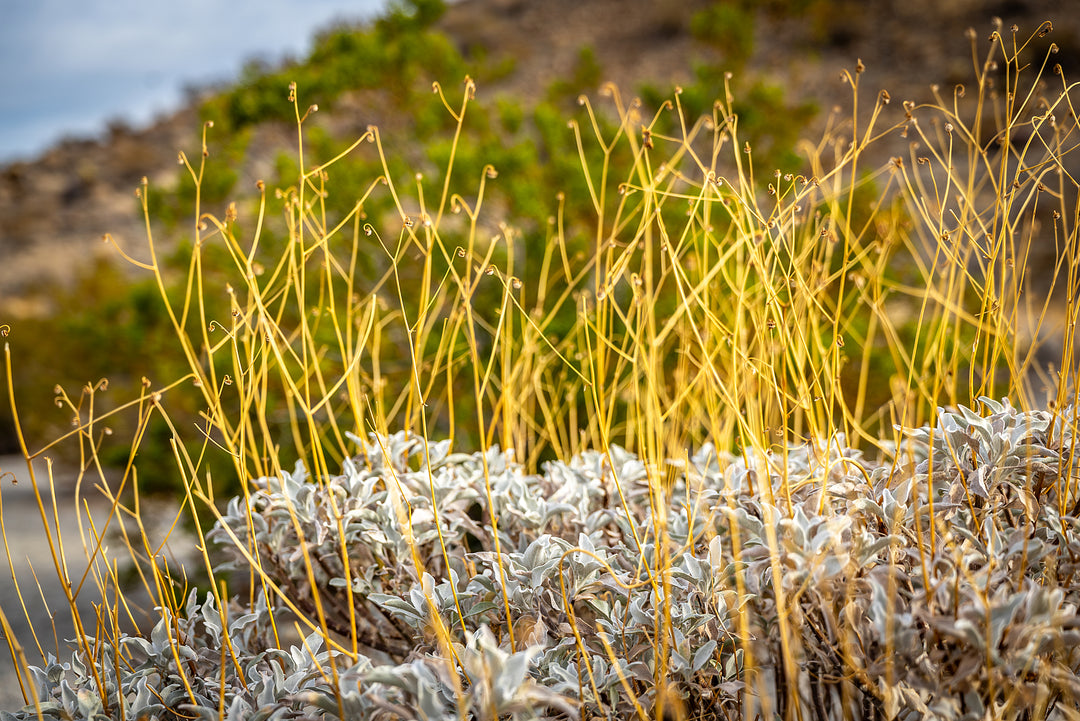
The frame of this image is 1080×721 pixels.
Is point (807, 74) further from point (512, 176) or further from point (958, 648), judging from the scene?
point (958, 648)

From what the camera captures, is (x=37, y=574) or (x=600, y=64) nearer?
→ (x=37, y=574)

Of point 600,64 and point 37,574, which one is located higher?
point 600,64

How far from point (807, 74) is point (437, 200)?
558 inches

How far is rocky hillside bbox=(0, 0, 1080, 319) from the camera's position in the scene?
1338cm

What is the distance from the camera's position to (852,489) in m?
1.32

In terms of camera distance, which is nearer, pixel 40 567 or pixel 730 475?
pixel 730 475

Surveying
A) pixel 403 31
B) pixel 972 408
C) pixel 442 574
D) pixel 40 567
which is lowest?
pixel 40 567

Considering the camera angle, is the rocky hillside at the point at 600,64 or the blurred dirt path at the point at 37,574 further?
the rocky hillside at the point at 600,64

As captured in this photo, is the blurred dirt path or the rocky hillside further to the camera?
the rocky hillside

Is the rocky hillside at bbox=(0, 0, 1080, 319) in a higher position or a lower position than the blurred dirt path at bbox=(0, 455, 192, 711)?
higher

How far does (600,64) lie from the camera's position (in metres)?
12.2

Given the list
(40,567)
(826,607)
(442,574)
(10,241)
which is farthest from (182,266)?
(10,241)

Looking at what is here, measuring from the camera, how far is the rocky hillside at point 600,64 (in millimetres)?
13383

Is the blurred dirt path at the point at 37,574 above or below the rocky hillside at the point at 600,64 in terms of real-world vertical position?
below
